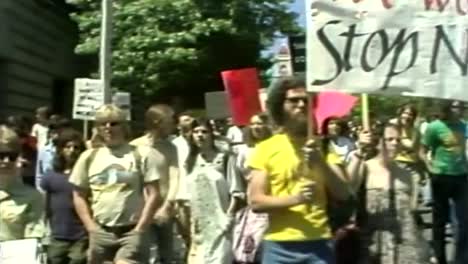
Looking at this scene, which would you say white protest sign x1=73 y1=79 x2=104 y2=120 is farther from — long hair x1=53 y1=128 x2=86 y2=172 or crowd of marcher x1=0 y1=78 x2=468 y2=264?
long hair x1=53 y1=128 x2=86 y2=172

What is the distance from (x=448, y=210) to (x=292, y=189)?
5153 mm

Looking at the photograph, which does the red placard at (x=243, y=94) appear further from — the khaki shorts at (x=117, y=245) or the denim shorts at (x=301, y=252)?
the denim shorts at (x=301, y=252)

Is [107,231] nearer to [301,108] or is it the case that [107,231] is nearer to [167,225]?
[167,225]

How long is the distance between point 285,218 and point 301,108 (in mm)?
575

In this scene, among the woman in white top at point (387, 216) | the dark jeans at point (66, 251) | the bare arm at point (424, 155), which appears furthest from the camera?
the bare arm at point (424, 155)

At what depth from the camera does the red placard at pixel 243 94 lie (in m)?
13.9

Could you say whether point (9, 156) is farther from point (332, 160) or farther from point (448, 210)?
point (448, 210)

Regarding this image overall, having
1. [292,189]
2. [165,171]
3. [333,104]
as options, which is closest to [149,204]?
[165,171]

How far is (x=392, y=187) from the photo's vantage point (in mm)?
9812

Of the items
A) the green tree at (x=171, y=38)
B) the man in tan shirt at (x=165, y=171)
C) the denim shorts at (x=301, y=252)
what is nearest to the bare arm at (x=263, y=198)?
the denim shorts at (x=301, y=252)

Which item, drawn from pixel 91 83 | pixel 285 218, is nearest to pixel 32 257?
pixel 285 218

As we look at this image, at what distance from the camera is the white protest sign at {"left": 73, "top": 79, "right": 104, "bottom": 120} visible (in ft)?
66.3

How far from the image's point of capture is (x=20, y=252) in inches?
286

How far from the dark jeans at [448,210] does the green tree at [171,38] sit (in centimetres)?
2147
